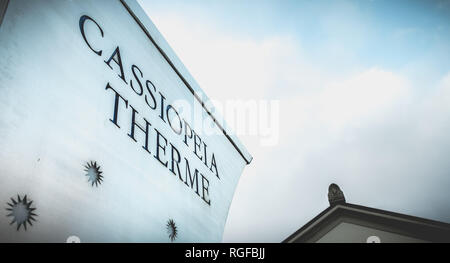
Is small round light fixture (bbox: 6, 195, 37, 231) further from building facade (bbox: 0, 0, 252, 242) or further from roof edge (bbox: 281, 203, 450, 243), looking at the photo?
roof edge (bbox: 281, 203, 450, 243)

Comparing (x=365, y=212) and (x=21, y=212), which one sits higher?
(x=365, y=212)

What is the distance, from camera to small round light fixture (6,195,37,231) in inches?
101

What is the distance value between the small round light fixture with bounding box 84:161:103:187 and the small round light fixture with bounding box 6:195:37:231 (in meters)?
0.67

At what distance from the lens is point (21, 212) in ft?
8.63

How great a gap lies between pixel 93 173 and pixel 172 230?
1.57 metres

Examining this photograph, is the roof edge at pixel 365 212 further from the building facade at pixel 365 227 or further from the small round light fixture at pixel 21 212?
the small round light fixture at pixel 21 212

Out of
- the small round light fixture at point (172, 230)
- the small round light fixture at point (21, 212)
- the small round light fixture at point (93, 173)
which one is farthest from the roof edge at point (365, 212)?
the small round light fixture at point (21, 212)

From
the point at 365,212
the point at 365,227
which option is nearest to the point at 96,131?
the point at 365,212

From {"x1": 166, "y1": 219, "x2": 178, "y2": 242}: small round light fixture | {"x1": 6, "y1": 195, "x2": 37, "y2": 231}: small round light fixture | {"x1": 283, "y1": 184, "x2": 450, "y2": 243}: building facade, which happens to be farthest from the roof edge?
{"x1": 6, "y1": 195, "x2": 37, "y2": 231}: small round light fixture

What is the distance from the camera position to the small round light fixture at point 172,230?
14.6 feet

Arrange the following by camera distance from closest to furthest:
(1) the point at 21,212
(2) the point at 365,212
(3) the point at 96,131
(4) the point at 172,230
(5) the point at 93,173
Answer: (1) the point at 21,212 < (5) the point at 93,173 < (3) the point at 96,131 < (4) the point at 172,230 < (2) the point at 365,212

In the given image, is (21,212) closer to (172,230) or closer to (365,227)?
(172,230)
